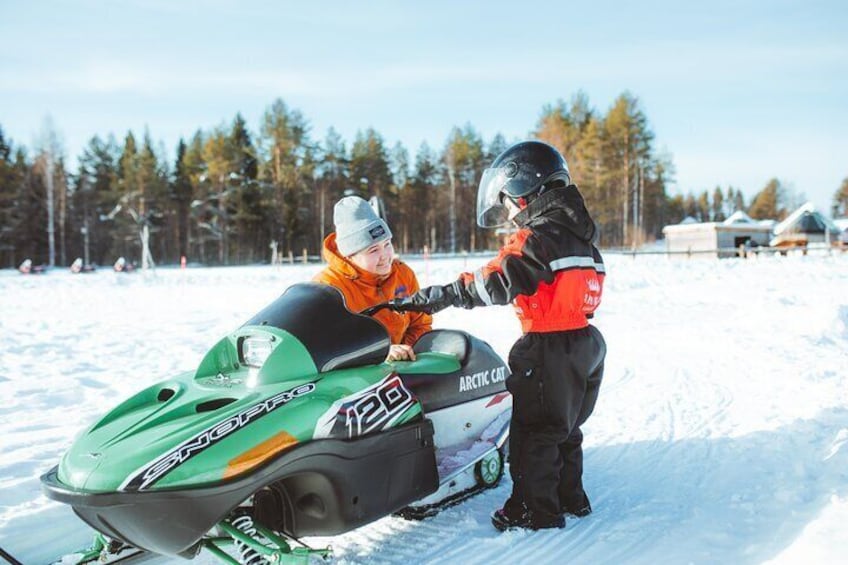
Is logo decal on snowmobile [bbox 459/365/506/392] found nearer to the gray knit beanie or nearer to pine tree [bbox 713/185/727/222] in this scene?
the gray knit beanie

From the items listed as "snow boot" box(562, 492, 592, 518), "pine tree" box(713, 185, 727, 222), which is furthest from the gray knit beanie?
"pine tree" box(713, 185, 727, 222)

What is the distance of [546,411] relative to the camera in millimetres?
3400

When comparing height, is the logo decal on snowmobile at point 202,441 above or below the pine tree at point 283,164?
below

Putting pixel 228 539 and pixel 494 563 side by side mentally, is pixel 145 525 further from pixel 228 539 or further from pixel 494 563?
pixel 494 563

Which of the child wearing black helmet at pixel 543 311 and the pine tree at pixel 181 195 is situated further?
the pine tree at pixel 181 195

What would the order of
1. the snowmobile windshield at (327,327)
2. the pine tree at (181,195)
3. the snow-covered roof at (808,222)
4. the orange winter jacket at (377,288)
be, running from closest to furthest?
1. the snowmobile windshield at (327,327)
2. the orange winter jacket at (377,288)
3. the snow-covered roof at (808,222)
4. the pine tree at (181,195)

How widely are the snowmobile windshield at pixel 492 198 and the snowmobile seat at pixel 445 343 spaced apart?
0.70 m

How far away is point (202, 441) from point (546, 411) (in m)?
1.84

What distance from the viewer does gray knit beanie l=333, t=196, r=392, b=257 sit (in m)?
3.72

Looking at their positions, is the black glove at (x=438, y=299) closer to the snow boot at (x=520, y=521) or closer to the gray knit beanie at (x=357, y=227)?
the gray knit beanie at (x=357, y=227)

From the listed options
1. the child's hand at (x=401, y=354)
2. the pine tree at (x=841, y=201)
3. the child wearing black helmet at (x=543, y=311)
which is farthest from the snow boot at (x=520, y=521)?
the pine tree at (x=841, y=201)

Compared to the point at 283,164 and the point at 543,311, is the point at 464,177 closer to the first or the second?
the point at 283,164

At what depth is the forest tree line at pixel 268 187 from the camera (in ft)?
154

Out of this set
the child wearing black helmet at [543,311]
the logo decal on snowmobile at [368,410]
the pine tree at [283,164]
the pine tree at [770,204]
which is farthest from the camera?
the pine tree at [770,204]
